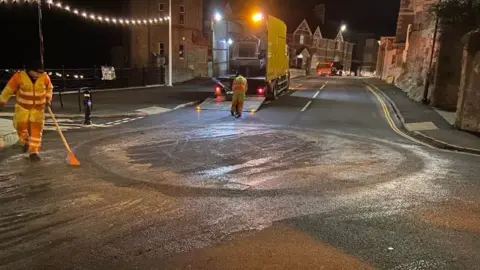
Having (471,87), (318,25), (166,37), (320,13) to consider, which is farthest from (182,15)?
(320,13)

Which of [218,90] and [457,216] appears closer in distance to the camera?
[457,216]

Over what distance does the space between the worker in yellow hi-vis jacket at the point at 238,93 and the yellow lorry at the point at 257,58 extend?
518 centimetres

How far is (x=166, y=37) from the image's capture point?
3697 centimetres

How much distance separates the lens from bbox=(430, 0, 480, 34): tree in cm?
1831

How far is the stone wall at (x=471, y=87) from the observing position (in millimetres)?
13080

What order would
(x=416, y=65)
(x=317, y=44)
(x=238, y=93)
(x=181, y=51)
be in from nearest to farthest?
(x=238, y=93)
(x=416, y=65)
(x=181, y=51)
(x=317, y=44)

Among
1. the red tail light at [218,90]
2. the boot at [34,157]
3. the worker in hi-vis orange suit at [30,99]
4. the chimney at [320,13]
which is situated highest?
the chimney at [320,13]

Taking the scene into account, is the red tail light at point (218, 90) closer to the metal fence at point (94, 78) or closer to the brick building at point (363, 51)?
the metal fence at point (94, 78)

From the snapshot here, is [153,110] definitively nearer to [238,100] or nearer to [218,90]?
[238,100]

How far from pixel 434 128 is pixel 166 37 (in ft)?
90.6

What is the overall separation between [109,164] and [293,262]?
198 inches

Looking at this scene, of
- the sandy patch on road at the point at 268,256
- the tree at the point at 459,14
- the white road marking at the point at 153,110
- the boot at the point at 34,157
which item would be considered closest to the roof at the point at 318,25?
the tree at the point at 459,14

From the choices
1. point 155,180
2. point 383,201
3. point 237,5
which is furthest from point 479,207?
point 237,5

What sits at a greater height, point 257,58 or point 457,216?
point 257,58
